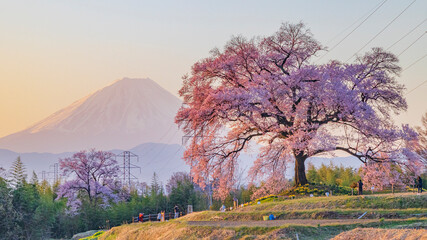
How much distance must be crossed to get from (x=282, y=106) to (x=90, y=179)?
154 ft

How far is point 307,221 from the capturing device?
27203mm

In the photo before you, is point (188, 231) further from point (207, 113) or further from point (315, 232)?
point (207, 113)

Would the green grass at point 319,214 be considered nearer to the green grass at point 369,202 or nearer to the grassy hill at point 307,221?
the grassy hill at point 307,221

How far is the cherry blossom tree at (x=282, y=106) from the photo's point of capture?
42.2m

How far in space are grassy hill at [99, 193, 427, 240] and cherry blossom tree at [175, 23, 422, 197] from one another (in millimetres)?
7313

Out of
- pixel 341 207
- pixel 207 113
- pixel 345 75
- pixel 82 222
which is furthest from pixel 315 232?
pixel 82 222

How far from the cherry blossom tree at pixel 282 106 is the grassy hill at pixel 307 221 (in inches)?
288

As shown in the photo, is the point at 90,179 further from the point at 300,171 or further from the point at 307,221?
the point at 307,221

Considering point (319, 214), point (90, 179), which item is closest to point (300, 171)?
point (319, 214)

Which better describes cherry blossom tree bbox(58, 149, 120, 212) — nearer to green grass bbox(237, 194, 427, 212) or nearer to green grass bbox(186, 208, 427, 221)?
green grass bbox(186, 208, 427, 221)

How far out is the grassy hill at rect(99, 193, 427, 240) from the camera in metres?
23.4

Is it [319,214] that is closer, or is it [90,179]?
[319,214]

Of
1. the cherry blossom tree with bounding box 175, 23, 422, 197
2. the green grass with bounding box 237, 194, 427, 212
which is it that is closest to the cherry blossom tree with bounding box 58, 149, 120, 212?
the cherry blossom tree with bounding box 175, 23, 422, 197

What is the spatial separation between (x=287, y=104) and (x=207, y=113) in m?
6.45
